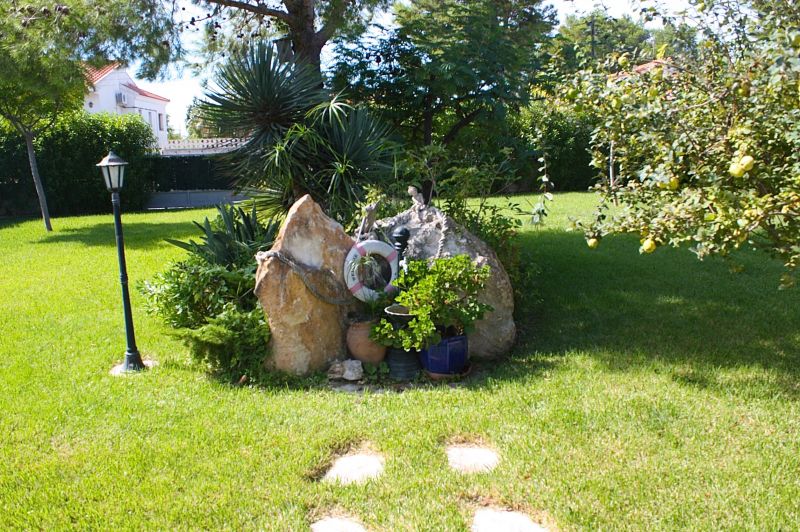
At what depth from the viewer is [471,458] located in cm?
362

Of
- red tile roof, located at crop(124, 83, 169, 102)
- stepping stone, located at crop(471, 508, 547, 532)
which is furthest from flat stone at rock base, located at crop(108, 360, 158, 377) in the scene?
red tile roof, located at crop(124, 83, 169, 102)

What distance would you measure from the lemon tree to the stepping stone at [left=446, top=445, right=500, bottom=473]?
1471 mm

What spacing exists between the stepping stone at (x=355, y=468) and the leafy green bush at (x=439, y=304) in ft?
3.92

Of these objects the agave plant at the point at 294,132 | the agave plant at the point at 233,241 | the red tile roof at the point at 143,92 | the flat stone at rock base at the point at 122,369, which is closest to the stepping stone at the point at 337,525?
the flat stone at rock base at the point at 122,369

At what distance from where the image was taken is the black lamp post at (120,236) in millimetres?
5023

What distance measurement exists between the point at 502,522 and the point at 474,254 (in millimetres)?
2803

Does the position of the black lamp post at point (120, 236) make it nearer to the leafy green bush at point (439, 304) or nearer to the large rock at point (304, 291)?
the large rock at point (304, 291)

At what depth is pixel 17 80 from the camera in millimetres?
11234

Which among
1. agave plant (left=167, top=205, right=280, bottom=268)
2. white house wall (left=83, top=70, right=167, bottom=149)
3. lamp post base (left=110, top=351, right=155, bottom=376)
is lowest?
lamp post base (left=110, top=351, right=155, bottom=376)

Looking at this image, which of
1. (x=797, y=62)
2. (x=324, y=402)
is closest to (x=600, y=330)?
(x=324, y=402)

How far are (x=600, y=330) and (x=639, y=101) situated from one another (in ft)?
7.49

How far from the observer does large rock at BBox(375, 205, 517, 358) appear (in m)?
5.38

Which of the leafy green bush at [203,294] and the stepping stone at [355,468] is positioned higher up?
the leafy green bush at [203,294]

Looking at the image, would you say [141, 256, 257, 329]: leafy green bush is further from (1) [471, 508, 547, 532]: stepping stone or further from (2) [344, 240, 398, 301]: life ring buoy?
(1) [471, 508, 547, 532]: stepping stone
